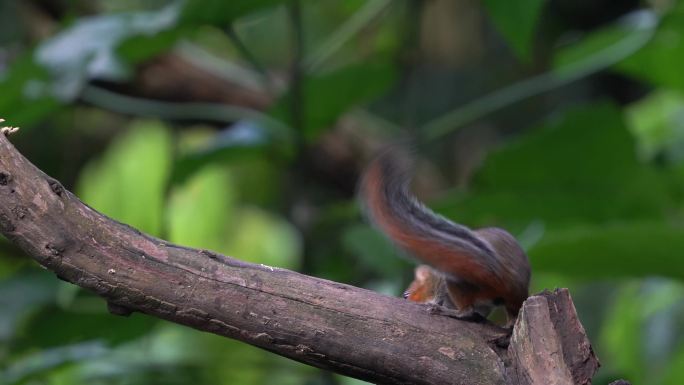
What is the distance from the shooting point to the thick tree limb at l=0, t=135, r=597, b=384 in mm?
740

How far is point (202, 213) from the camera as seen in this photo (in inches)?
91.0

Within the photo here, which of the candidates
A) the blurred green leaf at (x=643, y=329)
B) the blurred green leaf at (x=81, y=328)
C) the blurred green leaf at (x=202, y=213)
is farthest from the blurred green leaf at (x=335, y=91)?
the blurred green leaf at (x=643, y=329)

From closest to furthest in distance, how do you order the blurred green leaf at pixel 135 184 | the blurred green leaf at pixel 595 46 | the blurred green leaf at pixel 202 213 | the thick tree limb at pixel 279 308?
the thick tree limb at pixel 279 308, the blurred green leaf at pixel 595 46, the blurred green leaf at pixel 135 184, the blurred green leaf at pixel 202 213

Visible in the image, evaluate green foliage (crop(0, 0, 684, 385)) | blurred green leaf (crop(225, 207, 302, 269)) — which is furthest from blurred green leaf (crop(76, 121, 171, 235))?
blurred green leaf (crop(225, 207, 302, 269))

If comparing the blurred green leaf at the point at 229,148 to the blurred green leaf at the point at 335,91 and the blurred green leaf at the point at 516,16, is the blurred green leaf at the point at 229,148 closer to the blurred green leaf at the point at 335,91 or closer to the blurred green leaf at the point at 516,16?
the blurred green leaf at the point at 335,91

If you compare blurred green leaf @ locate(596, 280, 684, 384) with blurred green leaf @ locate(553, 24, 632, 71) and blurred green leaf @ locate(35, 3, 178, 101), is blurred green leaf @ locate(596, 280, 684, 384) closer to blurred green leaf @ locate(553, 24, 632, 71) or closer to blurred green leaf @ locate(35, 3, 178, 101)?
blurred green leaf @ locate(553, 24, 632, 71)

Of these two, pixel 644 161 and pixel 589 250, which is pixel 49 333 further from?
pixel 644 161

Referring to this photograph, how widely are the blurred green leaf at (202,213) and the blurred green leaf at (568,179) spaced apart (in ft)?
2.25

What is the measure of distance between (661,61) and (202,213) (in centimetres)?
111

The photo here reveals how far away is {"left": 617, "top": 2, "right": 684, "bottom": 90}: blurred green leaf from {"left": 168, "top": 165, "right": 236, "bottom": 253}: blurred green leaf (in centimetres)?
90

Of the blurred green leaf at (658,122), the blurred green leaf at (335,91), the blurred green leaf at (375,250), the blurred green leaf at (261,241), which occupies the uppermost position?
the blurred green leaf at (658,122)

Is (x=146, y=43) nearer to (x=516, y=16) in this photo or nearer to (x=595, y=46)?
(x=516, y=16)

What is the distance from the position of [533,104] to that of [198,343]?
1.29 metres

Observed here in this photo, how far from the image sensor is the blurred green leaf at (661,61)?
165 cm
